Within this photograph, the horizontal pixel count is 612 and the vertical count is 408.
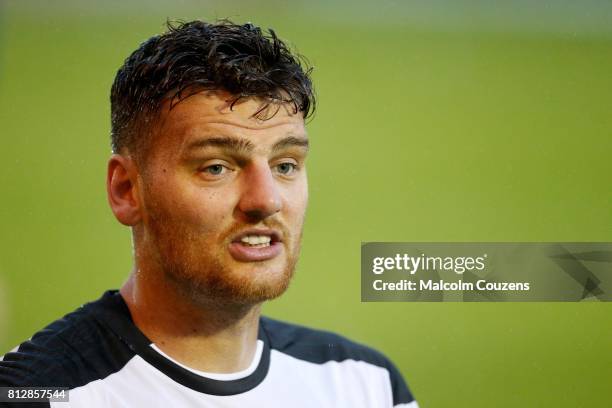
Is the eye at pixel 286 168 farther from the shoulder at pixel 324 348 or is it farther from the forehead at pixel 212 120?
the shoulder at pixel 324 348

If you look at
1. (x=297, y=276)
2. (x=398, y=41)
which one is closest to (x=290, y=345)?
(x=297, y=276)

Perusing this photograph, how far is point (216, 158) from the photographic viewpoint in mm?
1562

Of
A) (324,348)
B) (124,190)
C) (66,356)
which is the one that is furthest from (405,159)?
(66,356)

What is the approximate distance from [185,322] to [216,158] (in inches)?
13.0

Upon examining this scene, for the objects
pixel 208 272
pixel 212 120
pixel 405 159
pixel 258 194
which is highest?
pixel 405 159

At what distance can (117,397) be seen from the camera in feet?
5.23

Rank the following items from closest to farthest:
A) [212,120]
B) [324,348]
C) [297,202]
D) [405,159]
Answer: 1. [212,120]
2. [297,202]
3. [324,348]
4. [405,159]

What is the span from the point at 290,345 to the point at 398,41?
0.79m

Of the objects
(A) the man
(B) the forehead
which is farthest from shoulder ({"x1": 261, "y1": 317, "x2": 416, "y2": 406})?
(B) the forehead

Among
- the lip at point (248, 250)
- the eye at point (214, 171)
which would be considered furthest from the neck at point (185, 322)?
the eye at point (214, 171)

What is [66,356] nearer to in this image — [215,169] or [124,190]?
[124,190]

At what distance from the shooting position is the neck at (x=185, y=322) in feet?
5.40

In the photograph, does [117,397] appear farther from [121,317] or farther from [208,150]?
[208,150]

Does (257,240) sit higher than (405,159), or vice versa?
(405,159)
